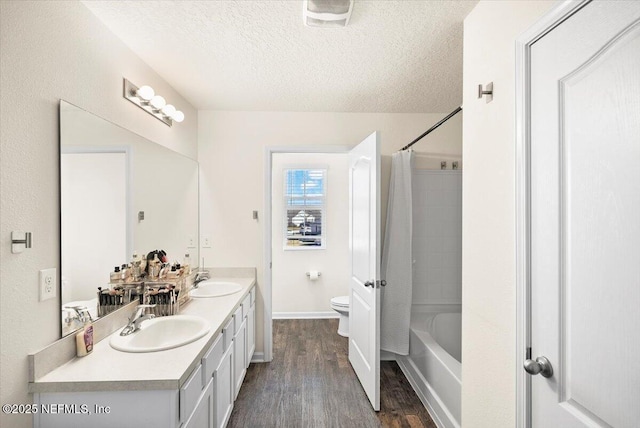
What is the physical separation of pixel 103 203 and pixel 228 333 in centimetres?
105

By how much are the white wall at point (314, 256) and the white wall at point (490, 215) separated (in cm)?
295

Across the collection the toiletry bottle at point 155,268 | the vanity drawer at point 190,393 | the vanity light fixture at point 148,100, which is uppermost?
the vanity light fixture at point 148,100

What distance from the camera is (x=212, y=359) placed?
1741 millimetres

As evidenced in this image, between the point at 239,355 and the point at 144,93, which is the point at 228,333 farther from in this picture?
the point at 144,93

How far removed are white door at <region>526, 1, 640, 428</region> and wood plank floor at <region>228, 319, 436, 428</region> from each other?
1459 mm

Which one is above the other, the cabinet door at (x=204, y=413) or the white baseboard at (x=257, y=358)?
the cabinet door at (x=204, y=413)

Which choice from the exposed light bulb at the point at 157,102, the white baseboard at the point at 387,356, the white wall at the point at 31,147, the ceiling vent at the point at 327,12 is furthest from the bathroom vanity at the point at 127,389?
the white baseboard at the point at 387,356

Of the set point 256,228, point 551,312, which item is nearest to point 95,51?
point 256,228

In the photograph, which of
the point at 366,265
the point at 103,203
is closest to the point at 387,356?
the point at 366,265

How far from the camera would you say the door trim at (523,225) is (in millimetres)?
1134

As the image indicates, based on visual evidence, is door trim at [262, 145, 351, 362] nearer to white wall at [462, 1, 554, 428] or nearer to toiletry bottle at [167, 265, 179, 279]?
toiletry bottle at [167, 265, 179, 279]

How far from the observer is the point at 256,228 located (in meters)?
3.16

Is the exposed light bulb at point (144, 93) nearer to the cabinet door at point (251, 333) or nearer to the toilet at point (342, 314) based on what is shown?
the cabinet door at point (251, 333)

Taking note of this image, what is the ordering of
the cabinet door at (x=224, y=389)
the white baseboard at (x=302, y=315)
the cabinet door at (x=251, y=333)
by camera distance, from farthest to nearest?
1. the white baseboard at (x=302, y=315)
2. the cabinet door at (x=251, y=333)
3. the cabinet door at (x=224, y=389)
